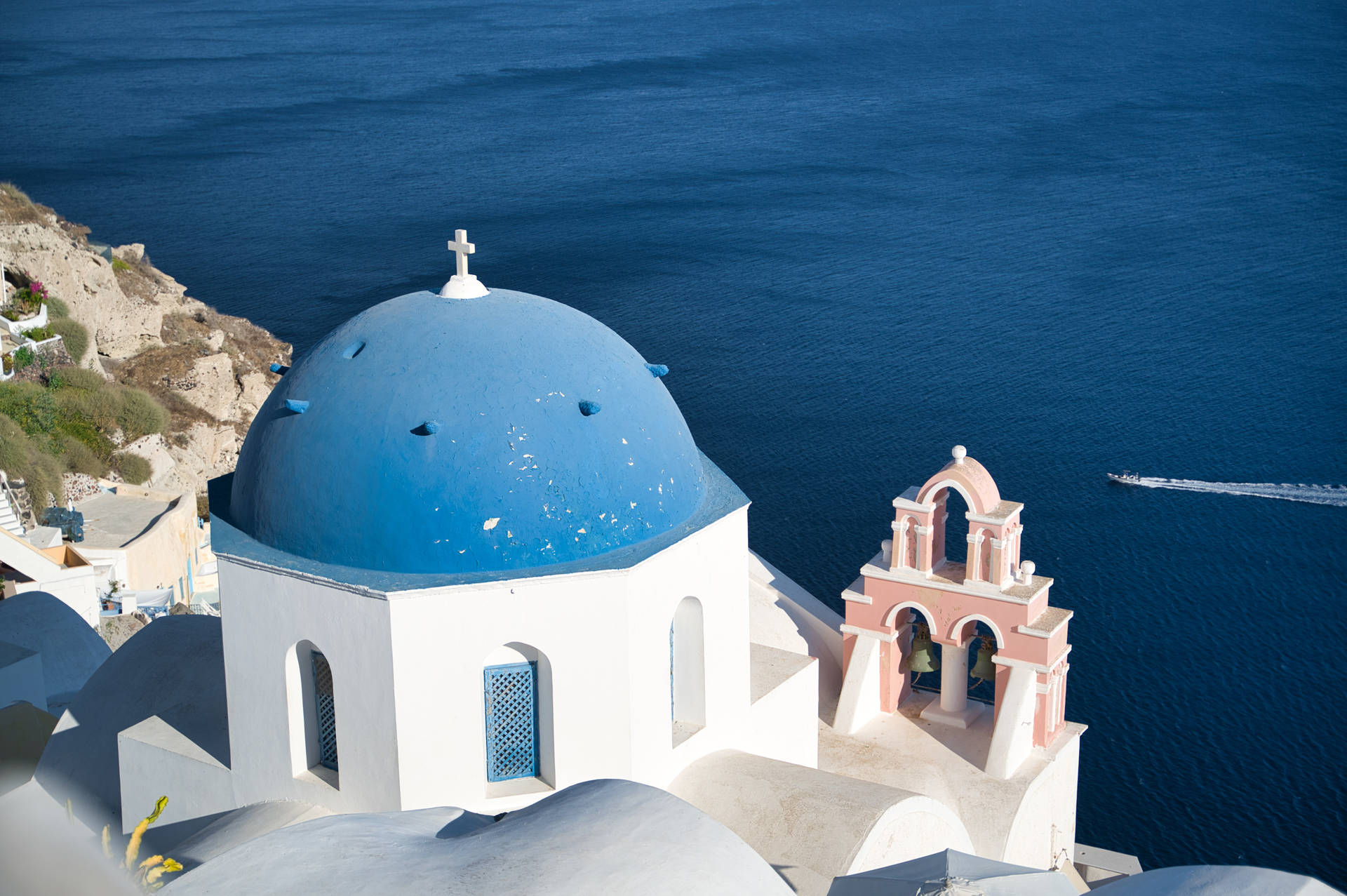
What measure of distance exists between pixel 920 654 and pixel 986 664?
2.05 ft

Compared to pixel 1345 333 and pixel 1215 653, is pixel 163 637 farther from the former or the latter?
pixel 1345 333

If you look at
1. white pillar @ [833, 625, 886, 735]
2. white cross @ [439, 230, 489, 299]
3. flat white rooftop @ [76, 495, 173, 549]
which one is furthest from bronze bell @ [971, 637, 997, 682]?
flat white rooftop @ [76, 495, 173, 549]

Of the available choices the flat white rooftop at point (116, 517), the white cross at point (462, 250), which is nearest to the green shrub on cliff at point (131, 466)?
the flat white rooftop at point (116, 517)

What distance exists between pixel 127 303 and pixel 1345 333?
94.5 ft

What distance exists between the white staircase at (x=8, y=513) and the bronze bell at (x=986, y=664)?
40.5ft

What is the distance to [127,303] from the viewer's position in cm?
2836

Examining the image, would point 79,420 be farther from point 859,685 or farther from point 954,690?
point 954,690

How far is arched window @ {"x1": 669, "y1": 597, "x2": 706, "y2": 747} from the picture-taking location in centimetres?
824

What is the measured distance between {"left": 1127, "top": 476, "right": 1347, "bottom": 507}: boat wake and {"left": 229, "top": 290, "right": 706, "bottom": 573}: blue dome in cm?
2178

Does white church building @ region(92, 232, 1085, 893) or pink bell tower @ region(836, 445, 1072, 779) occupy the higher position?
white church building @ region(92, 232, 1085, 893)

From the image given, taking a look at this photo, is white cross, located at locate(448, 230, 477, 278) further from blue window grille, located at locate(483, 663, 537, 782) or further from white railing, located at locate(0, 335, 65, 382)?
white railing, located at locate(0, 335, 65, 382)

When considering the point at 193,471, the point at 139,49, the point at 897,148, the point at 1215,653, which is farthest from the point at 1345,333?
the point at 139,49

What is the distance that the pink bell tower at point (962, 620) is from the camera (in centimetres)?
1184

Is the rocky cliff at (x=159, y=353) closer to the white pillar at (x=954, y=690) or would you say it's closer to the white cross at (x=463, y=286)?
the white pillar at (x=954, y=690)
